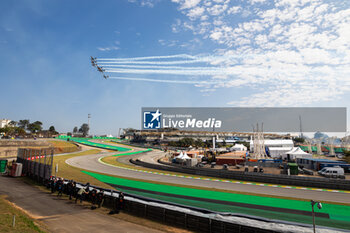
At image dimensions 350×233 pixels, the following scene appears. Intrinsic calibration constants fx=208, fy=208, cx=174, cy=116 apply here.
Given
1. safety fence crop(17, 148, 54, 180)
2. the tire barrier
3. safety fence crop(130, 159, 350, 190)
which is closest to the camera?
the tire barrier

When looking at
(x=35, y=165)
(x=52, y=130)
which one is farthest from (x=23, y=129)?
(x=35, y=165)

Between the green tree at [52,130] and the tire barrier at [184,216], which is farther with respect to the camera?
the green tree at [52,130]

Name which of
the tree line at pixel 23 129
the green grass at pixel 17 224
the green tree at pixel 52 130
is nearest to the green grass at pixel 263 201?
the green grass at pixel 17 224

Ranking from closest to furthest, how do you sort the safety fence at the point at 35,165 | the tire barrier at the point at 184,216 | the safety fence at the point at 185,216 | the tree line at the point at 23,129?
the safety fence at the point at 185,216, the tire barrier at the point at 184,216, the safety fence at the point at 35,165, the tree line at the point at 23,129

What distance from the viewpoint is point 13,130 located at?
127562 millimetres

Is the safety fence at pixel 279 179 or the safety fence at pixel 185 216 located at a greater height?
the safety fence at pixel 185 216

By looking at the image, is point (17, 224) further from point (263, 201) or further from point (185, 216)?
point (263, 201)

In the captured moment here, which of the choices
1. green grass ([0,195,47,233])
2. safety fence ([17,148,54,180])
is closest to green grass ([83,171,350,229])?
safety fence ([17,148,54,180])

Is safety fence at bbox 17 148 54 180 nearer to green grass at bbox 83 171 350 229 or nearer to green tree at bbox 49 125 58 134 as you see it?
green grass at bbox 83 171 350 229

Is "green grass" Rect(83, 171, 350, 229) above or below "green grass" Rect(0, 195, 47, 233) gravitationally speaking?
below

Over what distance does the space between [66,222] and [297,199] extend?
17.0 metres

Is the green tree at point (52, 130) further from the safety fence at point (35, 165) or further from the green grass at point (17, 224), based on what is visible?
the green grass at point (17, 224)

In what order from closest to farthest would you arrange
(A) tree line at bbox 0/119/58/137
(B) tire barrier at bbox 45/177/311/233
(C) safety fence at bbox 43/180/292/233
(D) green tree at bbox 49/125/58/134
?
1. (C) safety fence at bbox 43/180/292/233
2. (B) tire barrier at bbox 45/177/311/233
3. (A) tree line at bbox 0/119/58/137
4. (D) green tree at bbox 49/125/58/134

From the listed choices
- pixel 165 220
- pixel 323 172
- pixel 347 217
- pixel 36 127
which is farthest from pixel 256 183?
pixel 36 127
